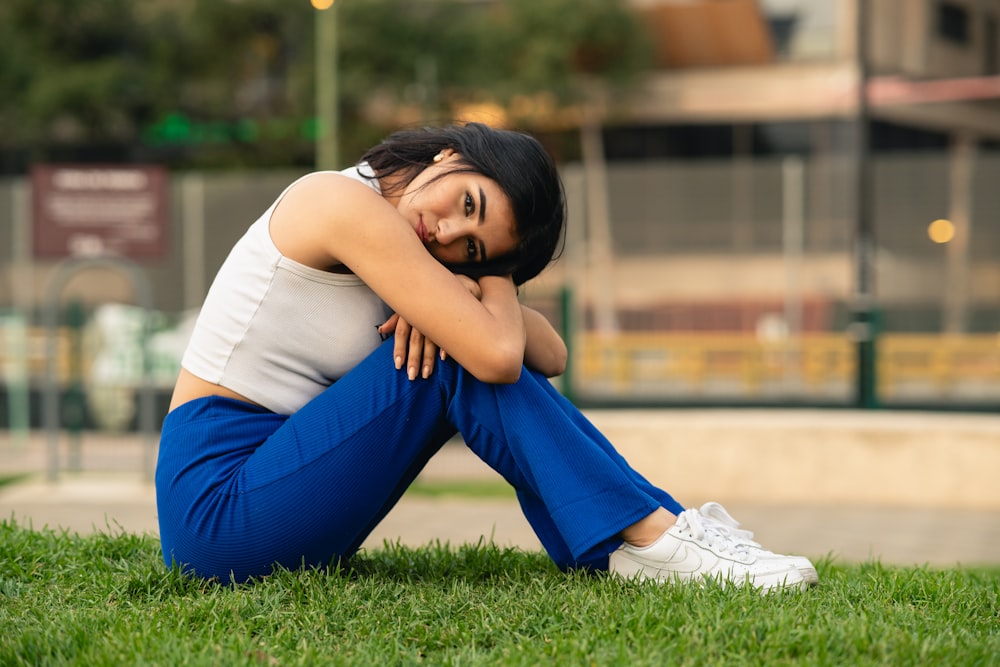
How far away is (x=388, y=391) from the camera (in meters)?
2.55

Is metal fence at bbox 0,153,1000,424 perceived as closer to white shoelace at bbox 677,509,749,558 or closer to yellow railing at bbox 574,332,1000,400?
yellow railing at bbox 574,332,1000,400

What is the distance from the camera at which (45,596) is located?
2725 millimetres

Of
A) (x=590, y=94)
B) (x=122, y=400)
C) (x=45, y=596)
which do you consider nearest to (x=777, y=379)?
(x=122, y=400)

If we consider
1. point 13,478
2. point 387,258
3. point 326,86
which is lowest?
point 13,478

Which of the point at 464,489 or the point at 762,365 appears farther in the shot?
the point at 762,365

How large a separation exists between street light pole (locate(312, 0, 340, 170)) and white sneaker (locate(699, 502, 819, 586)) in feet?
45.5

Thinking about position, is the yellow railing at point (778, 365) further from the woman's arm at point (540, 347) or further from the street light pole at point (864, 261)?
the woman's arm at point (540, 347)

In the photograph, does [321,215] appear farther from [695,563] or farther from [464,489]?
[464,489]

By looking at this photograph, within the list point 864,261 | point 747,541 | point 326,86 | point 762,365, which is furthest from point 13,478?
point 326,86

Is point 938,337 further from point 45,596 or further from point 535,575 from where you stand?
point 45,596

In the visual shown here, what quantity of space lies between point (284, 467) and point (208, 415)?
255 mm

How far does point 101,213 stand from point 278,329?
802 cm

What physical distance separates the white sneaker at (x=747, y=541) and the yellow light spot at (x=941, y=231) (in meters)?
8.23

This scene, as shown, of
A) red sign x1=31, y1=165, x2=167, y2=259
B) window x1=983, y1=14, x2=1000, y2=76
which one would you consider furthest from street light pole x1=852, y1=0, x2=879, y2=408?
window x1=983, y1=14, x2=1000, y2=76
